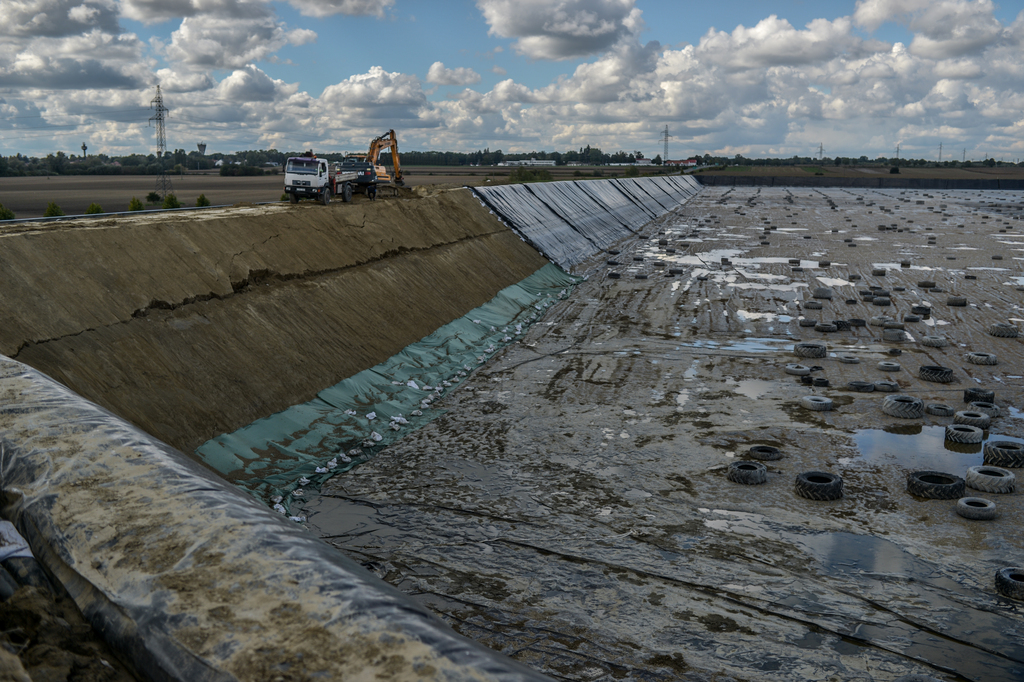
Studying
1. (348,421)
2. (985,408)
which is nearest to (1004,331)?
(985,408)

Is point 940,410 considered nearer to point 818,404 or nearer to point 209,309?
point 818,404

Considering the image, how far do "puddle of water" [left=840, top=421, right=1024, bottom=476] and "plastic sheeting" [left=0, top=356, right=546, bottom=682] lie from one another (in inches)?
381

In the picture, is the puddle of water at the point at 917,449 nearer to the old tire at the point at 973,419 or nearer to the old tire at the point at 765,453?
the old tire at the point at 973,419

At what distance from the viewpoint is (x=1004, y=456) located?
37.7 ft

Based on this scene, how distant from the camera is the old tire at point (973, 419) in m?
A: 13.4

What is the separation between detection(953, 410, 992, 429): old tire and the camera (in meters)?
13.4

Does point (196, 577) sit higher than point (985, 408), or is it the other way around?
point (196, 577)

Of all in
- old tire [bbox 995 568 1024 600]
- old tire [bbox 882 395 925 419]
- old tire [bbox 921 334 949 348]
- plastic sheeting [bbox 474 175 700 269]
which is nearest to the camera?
old tire [bbox 995 568 1024 600]

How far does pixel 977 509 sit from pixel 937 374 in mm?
7631

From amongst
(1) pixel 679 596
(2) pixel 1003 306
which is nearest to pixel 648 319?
(2) pixel 1003 306

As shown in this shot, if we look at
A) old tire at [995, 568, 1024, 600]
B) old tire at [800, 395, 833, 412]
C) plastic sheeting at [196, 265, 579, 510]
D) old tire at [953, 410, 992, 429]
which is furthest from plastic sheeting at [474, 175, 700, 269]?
old tire at [995, 568, 1024, 600]

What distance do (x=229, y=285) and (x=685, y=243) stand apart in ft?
106

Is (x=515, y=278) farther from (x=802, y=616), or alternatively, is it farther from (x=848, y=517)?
(x=802, y=616)

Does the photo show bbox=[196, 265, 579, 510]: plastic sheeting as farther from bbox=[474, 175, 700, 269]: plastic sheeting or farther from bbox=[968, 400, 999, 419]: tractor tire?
bbox=[474, 175, 700, 269]: plastic sheeting
